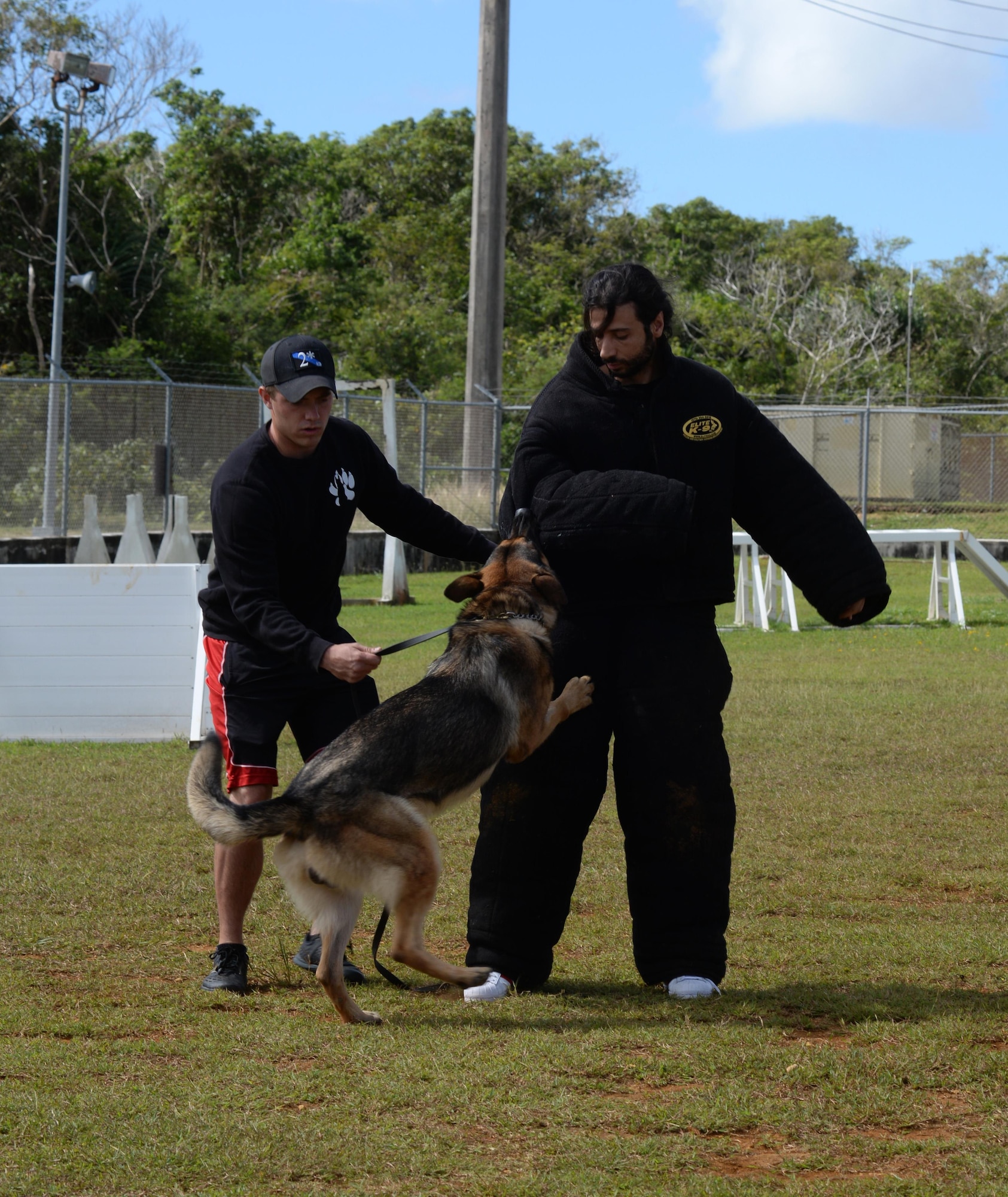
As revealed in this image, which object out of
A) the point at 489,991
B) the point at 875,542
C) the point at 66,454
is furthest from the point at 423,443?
the point at 489,991

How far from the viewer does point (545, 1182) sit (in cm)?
279

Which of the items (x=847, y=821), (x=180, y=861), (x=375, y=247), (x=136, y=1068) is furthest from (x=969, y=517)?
(x=136, y=1068)

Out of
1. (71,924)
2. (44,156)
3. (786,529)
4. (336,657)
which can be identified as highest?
(44,156)

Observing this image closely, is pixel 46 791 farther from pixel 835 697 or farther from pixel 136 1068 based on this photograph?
pixel 835 697

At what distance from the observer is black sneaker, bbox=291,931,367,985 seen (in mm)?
4539

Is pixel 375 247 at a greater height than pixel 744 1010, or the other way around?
pixel 375 247

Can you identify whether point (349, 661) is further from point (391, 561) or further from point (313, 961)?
point (391, 561)

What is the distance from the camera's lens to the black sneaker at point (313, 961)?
454 centimetres

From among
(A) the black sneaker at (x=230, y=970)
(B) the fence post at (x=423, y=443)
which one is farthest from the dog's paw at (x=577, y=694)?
(B) the fence post at (x=423, y=443)

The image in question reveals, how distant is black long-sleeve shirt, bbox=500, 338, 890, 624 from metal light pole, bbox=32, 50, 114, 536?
14610 mm

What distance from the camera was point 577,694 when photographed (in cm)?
424

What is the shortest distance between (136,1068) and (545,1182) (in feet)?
4.00

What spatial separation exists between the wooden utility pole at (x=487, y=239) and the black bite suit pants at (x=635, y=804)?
16.5m

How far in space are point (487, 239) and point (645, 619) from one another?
16.9 meters
